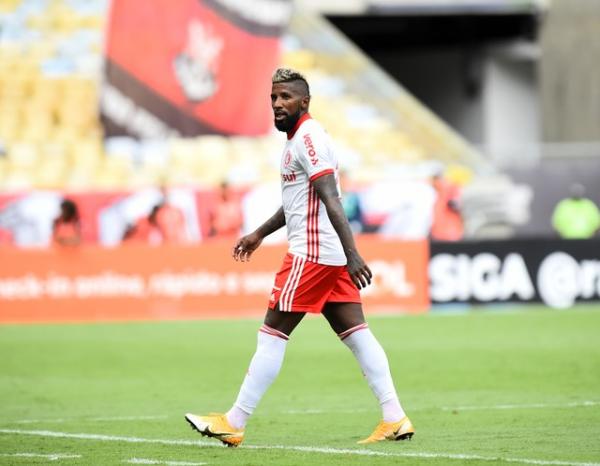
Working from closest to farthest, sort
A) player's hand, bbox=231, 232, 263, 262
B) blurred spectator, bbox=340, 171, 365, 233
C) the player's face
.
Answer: the player's face → player's hand, bbox=231, 232, 263, 262 → blurred spectator, bbox=340, 171, 365, 233

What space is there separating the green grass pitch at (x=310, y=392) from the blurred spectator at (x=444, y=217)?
17.5 ft

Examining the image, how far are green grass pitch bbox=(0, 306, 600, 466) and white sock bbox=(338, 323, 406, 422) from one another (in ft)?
0.70

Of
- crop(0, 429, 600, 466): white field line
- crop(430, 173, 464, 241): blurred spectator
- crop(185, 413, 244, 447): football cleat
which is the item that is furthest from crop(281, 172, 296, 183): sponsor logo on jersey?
crop(430, 173, 464, 241): blurred spectator

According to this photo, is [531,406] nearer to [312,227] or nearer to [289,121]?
[312,227]

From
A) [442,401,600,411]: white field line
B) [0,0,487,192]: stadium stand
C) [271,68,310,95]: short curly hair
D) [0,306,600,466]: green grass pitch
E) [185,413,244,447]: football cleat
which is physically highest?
[0,0,487,192]: stadium stand

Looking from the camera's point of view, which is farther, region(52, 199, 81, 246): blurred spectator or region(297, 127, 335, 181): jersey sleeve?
region(52, 199, 81, 246): blurred spectator

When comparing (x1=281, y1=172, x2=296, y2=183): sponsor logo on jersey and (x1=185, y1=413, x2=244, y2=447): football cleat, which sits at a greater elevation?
(x1=281, y1=172, x2=296, y2=183): sponsor logo on jersey

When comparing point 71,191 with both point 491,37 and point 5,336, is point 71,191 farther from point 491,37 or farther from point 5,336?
point 491,37

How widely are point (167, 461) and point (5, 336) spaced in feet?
37.1

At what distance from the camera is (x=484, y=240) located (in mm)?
21766

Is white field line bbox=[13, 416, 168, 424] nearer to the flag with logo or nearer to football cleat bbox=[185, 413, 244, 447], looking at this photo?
football cleat bbox=[185, 413, 244, 447]

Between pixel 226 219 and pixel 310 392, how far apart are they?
14232mm

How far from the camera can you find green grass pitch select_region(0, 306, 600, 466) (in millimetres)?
8305

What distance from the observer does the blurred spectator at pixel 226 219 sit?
2627cm
